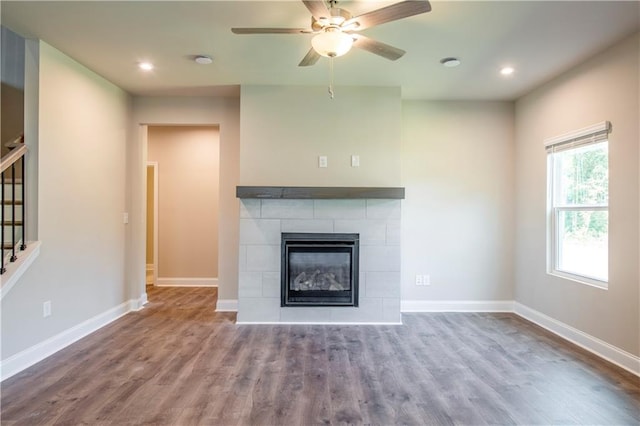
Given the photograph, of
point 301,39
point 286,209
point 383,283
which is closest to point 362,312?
point 383,283

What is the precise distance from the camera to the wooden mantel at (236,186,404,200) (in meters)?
3.65

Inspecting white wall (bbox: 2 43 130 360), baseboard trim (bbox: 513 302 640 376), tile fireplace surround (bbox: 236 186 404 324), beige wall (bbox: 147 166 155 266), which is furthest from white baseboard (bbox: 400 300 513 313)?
beige wall (bbox: 147 166 155 266)

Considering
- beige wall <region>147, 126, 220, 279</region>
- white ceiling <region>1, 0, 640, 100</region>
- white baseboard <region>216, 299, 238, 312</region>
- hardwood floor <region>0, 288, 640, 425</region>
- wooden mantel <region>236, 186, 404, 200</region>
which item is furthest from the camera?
beige wall <region>147, 126, 220, 279</region>

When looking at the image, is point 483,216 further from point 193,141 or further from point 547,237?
point 193,141

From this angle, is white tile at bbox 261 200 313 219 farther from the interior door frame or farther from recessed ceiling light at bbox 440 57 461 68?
the interior door frame

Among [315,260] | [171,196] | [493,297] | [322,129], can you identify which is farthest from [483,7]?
[171,196]

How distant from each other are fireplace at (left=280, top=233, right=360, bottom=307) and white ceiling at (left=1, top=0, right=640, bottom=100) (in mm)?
1740

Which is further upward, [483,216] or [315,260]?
[483,216]

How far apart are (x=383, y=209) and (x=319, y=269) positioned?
0.98 metres

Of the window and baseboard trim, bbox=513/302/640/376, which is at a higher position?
the window

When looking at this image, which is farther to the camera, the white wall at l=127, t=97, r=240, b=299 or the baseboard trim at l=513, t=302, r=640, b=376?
the white wall at l=127, t=97, r=240, b=299

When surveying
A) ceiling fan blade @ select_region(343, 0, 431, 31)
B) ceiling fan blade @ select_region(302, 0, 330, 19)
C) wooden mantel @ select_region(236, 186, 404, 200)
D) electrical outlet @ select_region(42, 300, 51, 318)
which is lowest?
electrical outlet @ select_region(42, 300, 51, 318)

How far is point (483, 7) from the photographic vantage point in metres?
2.35

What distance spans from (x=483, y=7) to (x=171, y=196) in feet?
16.5
